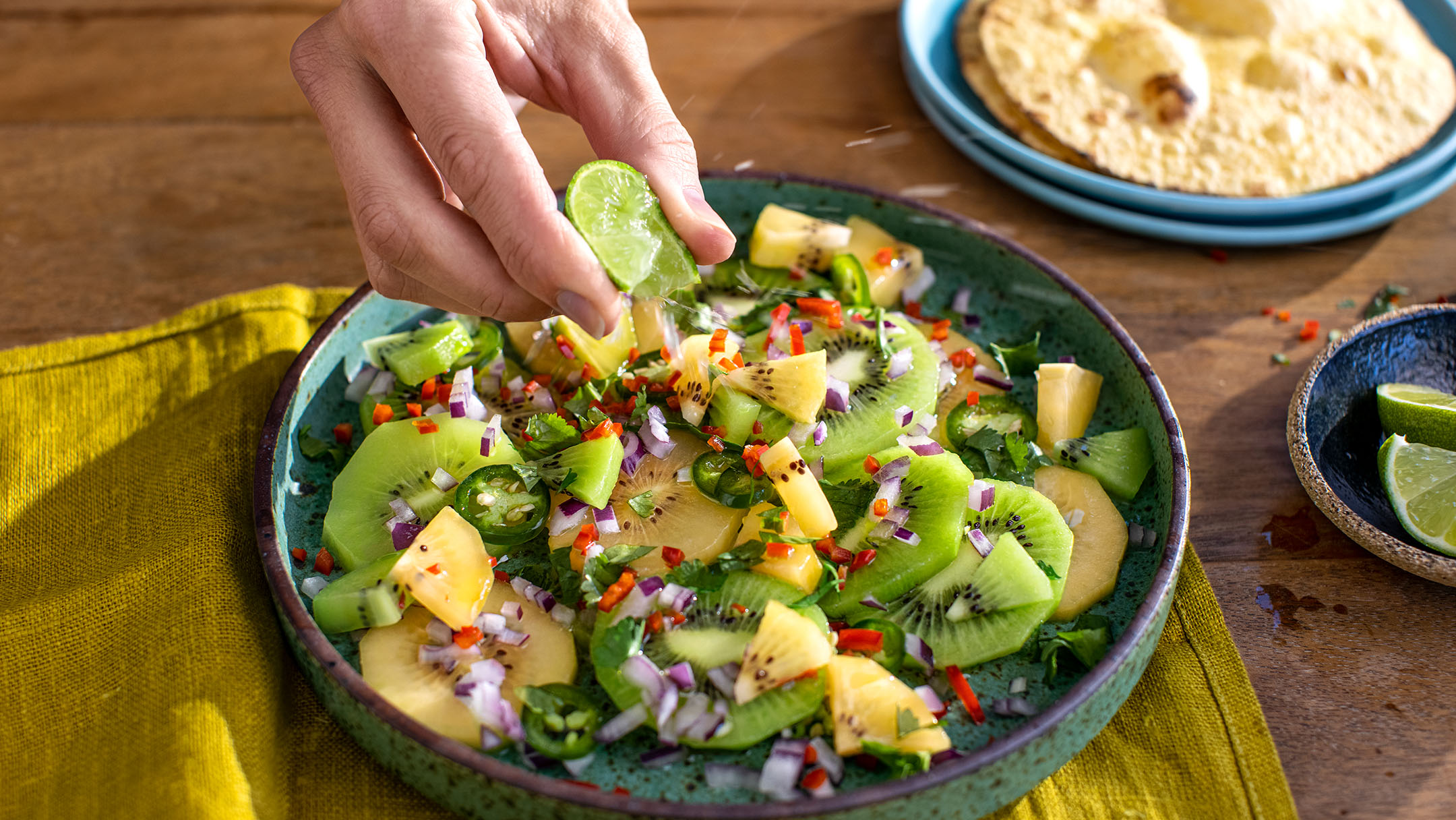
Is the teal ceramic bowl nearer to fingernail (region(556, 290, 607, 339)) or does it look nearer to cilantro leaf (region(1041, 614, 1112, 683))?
cilantro leaf (region(1041, 614, 1112, 683))

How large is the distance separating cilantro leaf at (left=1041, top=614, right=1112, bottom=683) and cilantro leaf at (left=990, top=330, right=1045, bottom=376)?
0.72 metres

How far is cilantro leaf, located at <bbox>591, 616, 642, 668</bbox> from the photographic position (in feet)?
5.48

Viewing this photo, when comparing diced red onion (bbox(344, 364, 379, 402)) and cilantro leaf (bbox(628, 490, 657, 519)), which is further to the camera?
diced red onion (bbox(344, 364, 379, 402))

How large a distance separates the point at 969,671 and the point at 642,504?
663 mm

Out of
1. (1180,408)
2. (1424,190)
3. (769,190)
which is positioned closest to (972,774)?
(1180,408)

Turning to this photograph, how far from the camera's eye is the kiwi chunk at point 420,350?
2.17 meters

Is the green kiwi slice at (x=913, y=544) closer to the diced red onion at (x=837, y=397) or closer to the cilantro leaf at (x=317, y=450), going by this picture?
the diced red onion at (x=837, y=397)

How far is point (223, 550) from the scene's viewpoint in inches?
76.5

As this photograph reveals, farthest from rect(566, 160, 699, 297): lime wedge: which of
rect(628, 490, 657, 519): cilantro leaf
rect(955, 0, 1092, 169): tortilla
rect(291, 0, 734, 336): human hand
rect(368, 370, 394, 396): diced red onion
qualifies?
rect(955, 0, 1092, 169): tortilla

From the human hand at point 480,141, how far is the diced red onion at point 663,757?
27.4 inches

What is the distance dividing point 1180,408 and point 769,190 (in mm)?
1143

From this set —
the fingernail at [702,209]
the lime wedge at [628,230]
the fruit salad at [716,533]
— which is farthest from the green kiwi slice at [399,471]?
the fingernail at [702,209]

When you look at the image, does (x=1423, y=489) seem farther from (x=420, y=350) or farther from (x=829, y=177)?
(x=420, y=350)

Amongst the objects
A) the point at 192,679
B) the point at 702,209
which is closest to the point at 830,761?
the point at 702,209
